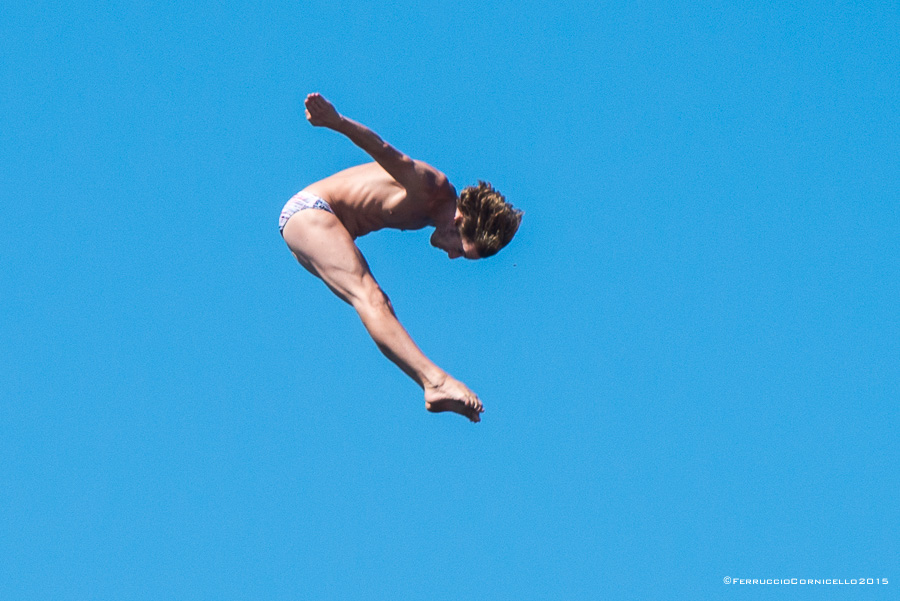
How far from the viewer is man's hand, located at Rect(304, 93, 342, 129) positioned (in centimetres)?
904

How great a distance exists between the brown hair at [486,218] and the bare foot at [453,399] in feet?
3.69

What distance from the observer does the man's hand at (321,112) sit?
29.7 ft

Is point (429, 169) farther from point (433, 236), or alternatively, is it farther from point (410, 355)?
point (410, 355)

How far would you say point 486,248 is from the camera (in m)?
9.39

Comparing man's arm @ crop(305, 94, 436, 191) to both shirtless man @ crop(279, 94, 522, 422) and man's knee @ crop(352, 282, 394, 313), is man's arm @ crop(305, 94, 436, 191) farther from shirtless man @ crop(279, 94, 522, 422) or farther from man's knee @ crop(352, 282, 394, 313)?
man's knee @ crop(352, 282, 394, 313)

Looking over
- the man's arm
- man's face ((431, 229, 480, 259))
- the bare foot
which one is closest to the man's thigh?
man's face ((431, 229, 480, 259))

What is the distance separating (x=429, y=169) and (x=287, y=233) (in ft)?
4.41

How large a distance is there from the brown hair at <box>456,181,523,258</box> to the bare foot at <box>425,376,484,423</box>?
1125 mm

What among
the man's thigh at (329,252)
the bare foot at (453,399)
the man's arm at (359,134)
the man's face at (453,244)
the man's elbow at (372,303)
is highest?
the man's arm at (359,134)

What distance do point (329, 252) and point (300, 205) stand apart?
55cm

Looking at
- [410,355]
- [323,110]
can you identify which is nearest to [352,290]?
[410,355]

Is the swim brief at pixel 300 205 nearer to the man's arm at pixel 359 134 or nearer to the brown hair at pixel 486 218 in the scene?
the man's arm at pixel 359 134

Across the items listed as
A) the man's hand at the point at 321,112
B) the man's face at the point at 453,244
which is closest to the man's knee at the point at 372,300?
the man's face at the point at 453,244

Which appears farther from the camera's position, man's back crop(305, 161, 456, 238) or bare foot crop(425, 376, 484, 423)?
man's back crop(305, 161, 456, 238)
